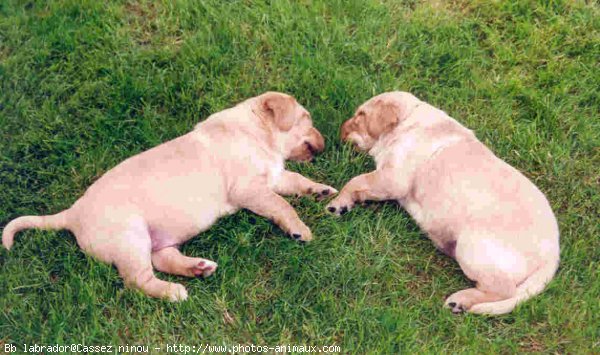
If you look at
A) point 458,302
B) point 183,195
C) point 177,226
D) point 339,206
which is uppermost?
point 183,195

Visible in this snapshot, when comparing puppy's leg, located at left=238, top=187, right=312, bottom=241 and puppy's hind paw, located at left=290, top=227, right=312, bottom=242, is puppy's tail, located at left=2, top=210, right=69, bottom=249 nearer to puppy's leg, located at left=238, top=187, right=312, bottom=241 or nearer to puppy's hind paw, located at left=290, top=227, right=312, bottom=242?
puppy's leg, located at left=238, top=187, right=312, bottom=241

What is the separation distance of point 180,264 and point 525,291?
197 centimetres

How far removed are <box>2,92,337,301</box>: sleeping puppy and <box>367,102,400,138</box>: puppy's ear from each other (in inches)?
20.9

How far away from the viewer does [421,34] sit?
223 inches

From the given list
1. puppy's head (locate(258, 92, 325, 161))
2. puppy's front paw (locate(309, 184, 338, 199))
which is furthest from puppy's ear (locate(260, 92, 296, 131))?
puppy's front paw (locate(309, 184, 338, 199))

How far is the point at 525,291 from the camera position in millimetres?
3828

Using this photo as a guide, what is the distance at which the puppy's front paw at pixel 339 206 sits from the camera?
4.46m

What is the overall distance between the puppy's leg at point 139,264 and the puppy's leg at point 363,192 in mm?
1168

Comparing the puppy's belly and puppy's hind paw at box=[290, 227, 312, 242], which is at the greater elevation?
the puppy's belly

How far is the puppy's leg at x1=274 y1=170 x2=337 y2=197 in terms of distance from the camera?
4.60 m

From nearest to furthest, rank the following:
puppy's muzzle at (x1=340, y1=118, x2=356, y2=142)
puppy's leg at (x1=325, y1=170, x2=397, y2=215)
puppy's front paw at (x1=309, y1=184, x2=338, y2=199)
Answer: puppy's leg at (x1=325, y1=170, x2=397, y2=215) → puppy's front paw at (x1=309, y1=184, x2=338, y2=199) → puppy's muzzle at (x1=340, y1=118, x2=356, y2=142)

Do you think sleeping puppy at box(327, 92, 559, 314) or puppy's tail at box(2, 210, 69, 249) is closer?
sleeping puppy at box(327, 92, 559, 314)

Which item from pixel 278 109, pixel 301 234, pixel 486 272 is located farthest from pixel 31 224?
pixel 486 272

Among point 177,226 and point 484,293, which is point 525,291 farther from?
point 177,226
